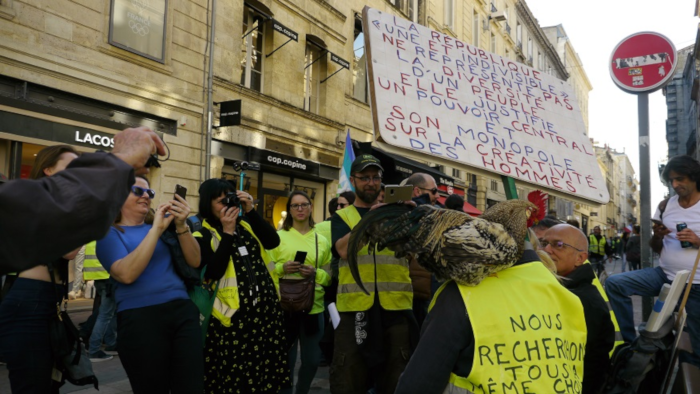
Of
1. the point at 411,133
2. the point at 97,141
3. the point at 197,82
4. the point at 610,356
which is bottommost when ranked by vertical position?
the point at 610,356

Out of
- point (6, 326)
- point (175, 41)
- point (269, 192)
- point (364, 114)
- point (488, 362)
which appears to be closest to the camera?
point (488, 362)

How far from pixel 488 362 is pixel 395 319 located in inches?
66.6

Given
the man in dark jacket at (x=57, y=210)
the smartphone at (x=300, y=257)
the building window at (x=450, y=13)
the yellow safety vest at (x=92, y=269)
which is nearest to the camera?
the man in dark jacket at (x=57, y=210)

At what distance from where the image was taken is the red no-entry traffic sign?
512 cm

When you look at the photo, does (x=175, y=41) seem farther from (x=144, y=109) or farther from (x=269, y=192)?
(x=269, y=192)

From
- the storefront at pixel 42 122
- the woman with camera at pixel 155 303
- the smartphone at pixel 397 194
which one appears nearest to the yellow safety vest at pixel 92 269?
the storefront at pixel 42 122

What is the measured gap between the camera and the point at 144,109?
33.6 ft

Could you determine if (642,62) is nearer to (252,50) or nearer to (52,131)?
(52,131)

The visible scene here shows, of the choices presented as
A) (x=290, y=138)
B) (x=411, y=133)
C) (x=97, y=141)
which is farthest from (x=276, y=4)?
(x=411, y=133)

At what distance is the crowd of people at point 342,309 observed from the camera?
1668 mm

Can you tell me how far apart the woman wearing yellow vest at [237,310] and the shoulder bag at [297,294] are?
70 centimetres

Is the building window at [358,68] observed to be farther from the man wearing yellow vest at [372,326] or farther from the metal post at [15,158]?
the man wearing yellow vest at [372,326]

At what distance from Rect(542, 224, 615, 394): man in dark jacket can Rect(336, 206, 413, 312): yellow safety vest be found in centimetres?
97

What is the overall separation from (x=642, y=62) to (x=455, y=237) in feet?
15.5
